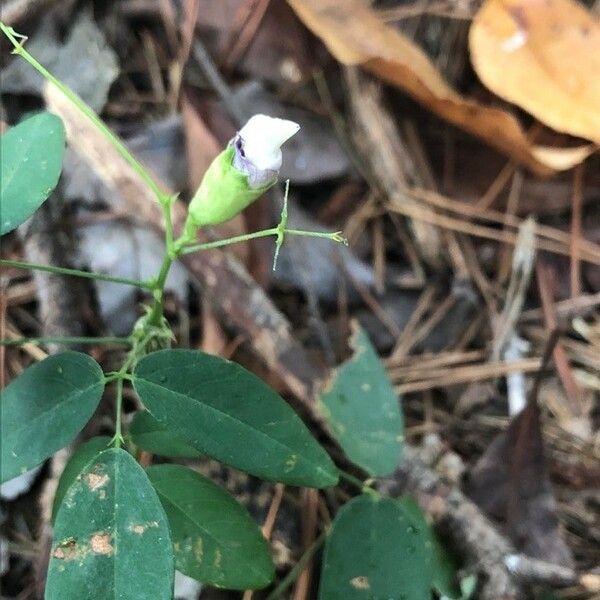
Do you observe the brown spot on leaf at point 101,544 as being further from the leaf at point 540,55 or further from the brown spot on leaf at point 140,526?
the leaf at point 540,55

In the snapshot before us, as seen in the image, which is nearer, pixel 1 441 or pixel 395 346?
pixel 1 441

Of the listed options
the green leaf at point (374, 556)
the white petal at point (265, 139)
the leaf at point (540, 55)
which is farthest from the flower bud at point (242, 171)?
the leaf at point (540, 55)

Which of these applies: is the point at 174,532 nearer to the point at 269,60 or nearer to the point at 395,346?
the point at 395,346

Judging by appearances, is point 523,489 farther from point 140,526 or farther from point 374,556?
point 140,526

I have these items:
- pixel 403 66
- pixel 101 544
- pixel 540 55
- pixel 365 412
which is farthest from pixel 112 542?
pixel 540 55

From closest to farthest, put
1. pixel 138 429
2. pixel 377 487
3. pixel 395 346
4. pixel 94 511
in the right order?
pixel 94 511 → pixel 138 429 → pixel 377 487 → pixel 395 346

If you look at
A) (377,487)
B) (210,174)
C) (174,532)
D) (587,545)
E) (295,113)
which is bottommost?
(587,545)

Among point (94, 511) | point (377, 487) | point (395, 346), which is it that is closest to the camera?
point (94, 511)

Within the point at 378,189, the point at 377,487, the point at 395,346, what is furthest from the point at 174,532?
the point at 378,189

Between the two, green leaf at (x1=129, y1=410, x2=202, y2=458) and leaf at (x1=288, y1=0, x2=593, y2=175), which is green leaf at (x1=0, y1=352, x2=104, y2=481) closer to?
green leaf at (x1=129, y1=410, x2=202, y2=458)
